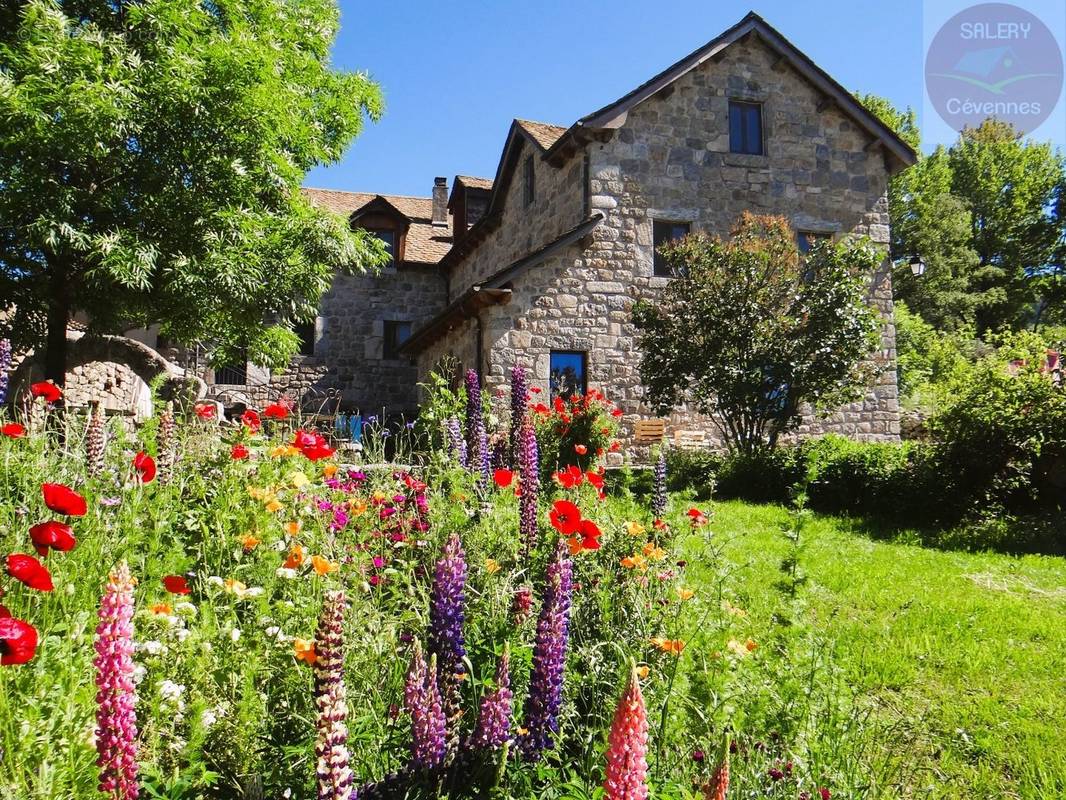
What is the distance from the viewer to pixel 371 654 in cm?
237

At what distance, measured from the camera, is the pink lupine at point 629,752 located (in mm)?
1056

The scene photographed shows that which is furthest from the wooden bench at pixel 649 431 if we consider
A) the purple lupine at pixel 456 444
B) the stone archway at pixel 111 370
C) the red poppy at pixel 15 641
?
the red poppy at pixel 15 641

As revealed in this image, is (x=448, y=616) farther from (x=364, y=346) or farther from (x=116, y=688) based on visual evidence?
(x=364, y=346)

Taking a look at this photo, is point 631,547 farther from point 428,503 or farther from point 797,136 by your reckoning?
point 797,136

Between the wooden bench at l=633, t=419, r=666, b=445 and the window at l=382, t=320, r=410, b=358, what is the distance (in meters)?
10.0

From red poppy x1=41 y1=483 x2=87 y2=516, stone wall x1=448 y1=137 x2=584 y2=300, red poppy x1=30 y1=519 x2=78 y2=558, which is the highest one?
stone wall x1=448 y1=137 x2=584 y2=300

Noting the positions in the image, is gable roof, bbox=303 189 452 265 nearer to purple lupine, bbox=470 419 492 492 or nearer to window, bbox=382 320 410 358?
window, bbox=382 320 410 358

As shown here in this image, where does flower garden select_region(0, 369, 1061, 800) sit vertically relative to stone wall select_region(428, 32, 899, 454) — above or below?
below

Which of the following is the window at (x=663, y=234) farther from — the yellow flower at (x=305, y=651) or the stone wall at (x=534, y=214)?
the yellow flower at (x=305, y=651)

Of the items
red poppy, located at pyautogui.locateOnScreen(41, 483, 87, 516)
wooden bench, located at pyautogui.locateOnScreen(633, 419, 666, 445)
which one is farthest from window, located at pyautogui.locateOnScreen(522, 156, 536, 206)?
red poppy, located at pyautogui.locateOnScreen(41, 483, 87, 516)

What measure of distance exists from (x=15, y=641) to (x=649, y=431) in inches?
502

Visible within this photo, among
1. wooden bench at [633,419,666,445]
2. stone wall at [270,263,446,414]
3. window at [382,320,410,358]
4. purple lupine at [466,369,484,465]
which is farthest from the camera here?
window at [382,320,410,358]

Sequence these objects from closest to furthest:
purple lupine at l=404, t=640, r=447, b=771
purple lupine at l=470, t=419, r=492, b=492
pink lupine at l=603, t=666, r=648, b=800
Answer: pink lupine at l=603, t=666, r=648, b=800 < purple lupine at l=404, t=640, r=447, b=771 < purple lupine at l=470, t=419, r=492, b=492

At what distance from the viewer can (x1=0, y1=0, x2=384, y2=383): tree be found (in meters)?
8.99
